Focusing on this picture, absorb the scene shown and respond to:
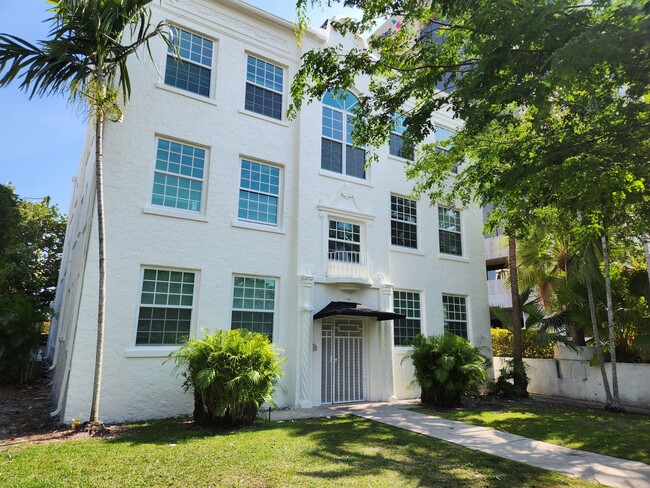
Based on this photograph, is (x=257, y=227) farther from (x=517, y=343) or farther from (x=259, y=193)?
(x=517, y=343)

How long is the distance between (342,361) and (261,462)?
21.3 ft

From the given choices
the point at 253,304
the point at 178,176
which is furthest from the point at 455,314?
the point at 178,176

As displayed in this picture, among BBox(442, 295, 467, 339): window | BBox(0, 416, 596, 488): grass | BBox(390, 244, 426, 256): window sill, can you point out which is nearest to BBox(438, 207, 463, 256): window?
BBox(390, 244, 426, 256): window sill

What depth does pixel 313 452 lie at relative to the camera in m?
6.68

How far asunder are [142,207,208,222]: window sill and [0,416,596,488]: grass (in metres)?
5.06

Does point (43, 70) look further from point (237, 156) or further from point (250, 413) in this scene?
point (250, 413)

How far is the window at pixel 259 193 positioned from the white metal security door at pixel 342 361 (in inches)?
145

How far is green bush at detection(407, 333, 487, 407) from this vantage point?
1109 cm

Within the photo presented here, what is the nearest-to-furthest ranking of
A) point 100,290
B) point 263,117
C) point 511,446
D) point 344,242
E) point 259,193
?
point 511,446
point 100,290
point 259,193
point 263,117
point 344,242

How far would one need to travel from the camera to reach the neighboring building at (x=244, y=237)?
9703mm

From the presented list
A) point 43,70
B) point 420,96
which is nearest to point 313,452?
point 420,96

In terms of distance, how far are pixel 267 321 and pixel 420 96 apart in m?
7.09

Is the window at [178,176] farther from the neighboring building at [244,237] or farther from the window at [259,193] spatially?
the window at [259,193]

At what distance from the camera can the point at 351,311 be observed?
1147 centimetres
